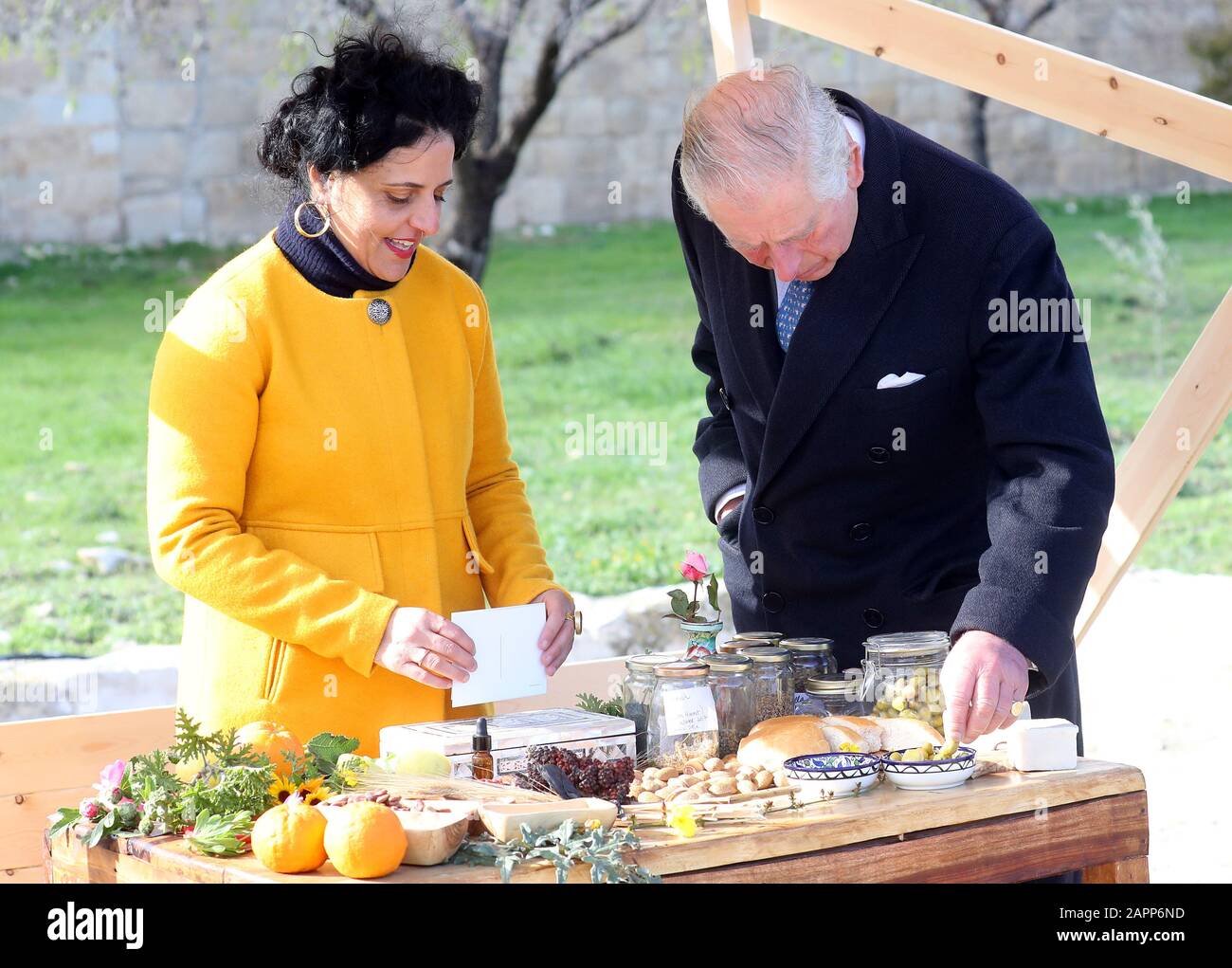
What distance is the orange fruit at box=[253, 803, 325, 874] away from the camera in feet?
6.31

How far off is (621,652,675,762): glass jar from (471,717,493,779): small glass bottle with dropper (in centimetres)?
24

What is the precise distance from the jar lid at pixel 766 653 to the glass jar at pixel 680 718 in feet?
0.39

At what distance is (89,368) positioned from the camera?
1031 centimetres

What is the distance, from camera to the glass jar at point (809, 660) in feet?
8.68

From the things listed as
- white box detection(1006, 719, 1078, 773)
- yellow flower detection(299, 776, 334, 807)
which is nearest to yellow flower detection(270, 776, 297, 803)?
yellow flower detection(299, 776, 334, 807)

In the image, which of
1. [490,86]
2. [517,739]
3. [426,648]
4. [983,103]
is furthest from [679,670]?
[983,103]

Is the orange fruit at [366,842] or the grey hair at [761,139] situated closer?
the orange fruit at [366,842]

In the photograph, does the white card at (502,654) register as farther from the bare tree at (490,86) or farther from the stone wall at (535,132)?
the stone wall at (535,132)

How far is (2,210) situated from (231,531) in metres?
10.2

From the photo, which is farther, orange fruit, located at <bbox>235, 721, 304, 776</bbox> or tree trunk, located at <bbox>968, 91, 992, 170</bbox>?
tree trunk, located at <bbox>968, 91, 992, 170</bbox>

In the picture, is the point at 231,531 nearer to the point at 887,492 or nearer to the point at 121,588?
the point at 887,492

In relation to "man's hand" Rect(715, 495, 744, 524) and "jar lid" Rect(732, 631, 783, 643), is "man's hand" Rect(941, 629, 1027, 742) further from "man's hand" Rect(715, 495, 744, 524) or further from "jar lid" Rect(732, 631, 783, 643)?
"man's hand" Rect(715, 495, 744, 524)

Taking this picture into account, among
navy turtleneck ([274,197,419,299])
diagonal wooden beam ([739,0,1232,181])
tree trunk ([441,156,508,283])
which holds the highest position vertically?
tree trunk ([441,156,508,283])

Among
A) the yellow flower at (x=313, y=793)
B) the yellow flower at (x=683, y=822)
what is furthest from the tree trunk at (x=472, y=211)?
the yellow flower at (x=683, y=822)
